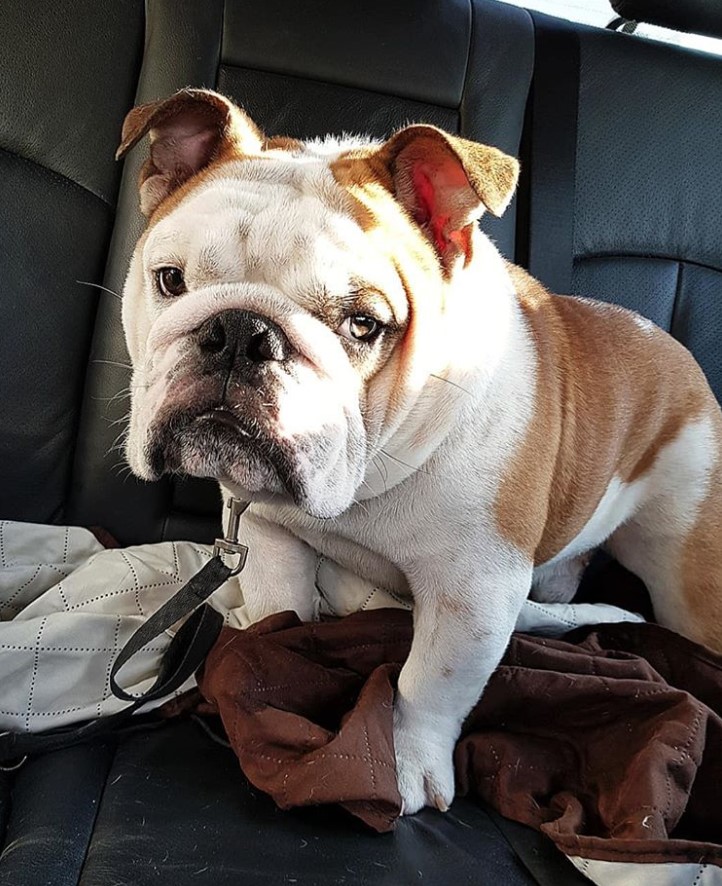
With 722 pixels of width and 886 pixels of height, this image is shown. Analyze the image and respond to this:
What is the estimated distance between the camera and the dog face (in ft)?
3.57

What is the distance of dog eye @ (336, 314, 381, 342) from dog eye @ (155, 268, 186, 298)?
0.65 feet

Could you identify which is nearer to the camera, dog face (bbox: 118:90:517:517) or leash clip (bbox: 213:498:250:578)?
dog face (bbox: 118:90:517:517)

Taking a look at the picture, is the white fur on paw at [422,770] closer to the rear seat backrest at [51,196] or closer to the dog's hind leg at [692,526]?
the dog's hind leg at [692,526]

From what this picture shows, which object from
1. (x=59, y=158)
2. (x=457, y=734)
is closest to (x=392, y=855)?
(x=457, y=734)

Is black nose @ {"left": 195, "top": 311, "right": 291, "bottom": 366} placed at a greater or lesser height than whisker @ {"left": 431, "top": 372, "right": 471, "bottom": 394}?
greater

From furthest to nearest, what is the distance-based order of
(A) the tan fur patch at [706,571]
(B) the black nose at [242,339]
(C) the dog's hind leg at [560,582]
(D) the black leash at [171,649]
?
(C) the dog's hind leg at [560,582] → (A) the tan fur patch at [706,571] → (D) the black leash at [171,649] → (B) the black nose at [242,339]

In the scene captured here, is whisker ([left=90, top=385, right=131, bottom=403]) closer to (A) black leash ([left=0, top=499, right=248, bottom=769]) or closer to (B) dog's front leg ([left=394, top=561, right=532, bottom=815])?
(A) black leash ([left=0, top=499, right=248, bottom=769])

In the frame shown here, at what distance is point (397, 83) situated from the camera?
1800mm

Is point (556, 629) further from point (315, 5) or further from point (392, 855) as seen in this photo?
point (315, 5)

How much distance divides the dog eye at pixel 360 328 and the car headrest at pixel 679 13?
1082 mm

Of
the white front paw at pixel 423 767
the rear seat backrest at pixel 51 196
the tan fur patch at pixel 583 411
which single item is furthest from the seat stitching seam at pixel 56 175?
the white front paw at pixel 423 767

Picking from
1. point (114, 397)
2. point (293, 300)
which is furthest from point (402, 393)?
point (114, 397)

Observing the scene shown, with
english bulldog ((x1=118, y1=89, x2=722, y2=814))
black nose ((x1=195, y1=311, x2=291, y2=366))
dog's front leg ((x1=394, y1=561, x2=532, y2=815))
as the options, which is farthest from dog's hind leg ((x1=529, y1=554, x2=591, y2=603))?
black nose ((x1=195, y1=311, x2=291, y2=366))

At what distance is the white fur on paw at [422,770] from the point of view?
4.14 ft
